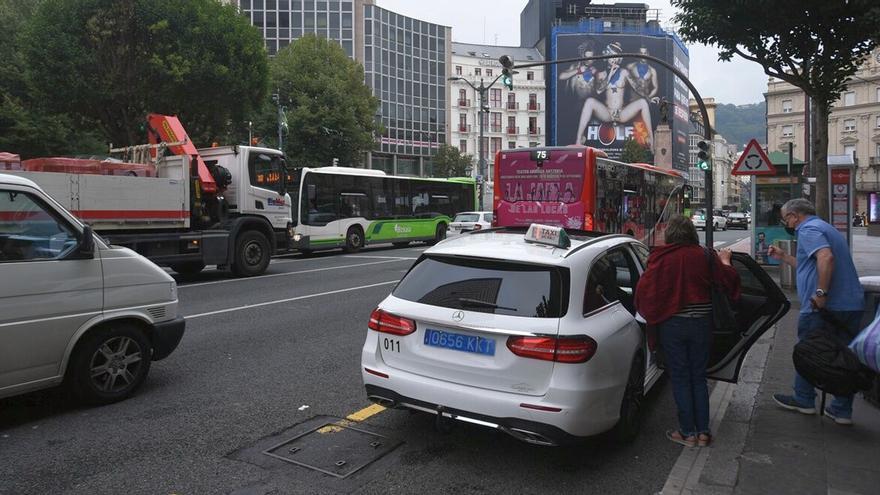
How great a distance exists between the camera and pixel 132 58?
18.9 m

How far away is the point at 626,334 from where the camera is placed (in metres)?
4.20

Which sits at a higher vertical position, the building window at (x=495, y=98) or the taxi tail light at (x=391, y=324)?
the building window at (x=495, y=98)

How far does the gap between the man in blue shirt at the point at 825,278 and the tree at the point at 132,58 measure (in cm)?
1788

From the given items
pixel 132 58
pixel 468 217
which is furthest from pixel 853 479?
pixel 468 217

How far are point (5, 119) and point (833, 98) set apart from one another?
2482cm

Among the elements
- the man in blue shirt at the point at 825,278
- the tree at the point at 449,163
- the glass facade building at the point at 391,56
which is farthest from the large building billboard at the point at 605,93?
the man in blue shirt at the point at 825,278

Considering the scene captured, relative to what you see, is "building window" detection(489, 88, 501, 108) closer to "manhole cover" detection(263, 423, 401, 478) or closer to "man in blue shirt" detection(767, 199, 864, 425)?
"man in blue shirt" detection(767, 199, 864, 425)

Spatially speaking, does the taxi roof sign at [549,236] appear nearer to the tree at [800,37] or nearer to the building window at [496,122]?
the tree at [800,37]

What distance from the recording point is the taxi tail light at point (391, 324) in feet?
13.6

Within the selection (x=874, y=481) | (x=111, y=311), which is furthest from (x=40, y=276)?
(x=874, y=481)

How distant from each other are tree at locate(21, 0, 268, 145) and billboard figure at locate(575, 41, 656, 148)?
6841 cm

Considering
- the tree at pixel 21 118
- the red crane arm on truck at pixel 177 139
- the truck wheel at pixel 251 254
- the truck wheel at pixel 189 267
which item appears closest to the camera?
the red crane arm on truck at pixel 177 139

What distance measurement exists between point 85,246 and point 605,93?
84556 mm

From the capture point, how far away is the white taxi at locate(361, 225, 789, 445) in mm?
3678
